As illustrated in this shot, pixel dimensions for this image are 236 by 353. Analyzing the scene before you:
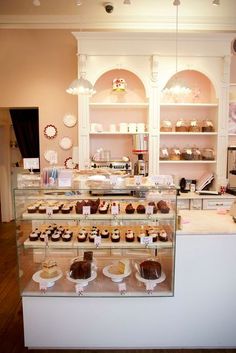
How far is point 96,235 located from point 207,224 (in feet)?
2.85

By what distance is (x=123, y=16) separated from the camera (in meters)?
4.04

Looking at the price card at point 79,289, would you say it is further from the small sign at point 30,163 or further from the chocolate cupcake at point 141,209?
the small sign at point 30,163

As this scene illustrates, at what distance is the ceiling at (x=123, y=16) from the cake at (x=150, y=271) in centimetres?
342

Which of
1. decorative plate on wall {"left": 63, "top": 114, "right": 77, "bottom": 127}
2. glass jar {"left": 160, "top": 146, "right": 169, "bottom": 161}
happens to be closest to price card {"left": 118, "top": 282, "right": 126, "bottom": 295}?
glass jar {"left": 160, "top": 146, "right": 169, "bottom": 161}

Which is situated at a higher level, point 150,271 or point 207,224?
point 207,224

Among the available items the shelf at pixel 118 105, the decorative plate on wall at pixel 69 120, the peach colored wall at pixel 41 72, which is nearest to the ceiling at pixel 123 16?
the peach colored wall at pixel 41 72

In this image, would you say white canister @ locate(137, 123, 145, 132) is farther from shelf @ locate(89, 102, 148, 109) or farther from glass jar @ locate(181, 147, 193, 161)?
glass jar @ locate(181, 147, 193, 161)

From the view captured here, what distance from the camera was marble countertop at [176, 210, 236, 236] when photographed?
2.00m

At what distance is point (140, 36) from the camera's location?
370 centimetres

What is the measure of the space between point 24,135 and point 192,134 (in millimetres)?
3185

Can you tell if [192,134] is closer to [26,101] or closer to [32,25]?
[26,101]

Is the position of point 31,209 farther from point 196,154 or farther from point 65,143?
point 196,154

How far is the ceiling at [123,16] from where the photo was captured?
378 cm

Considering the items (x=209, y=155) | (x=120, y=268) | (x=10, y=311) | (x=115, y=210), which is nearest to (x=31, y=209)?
(x=115, y=210)
